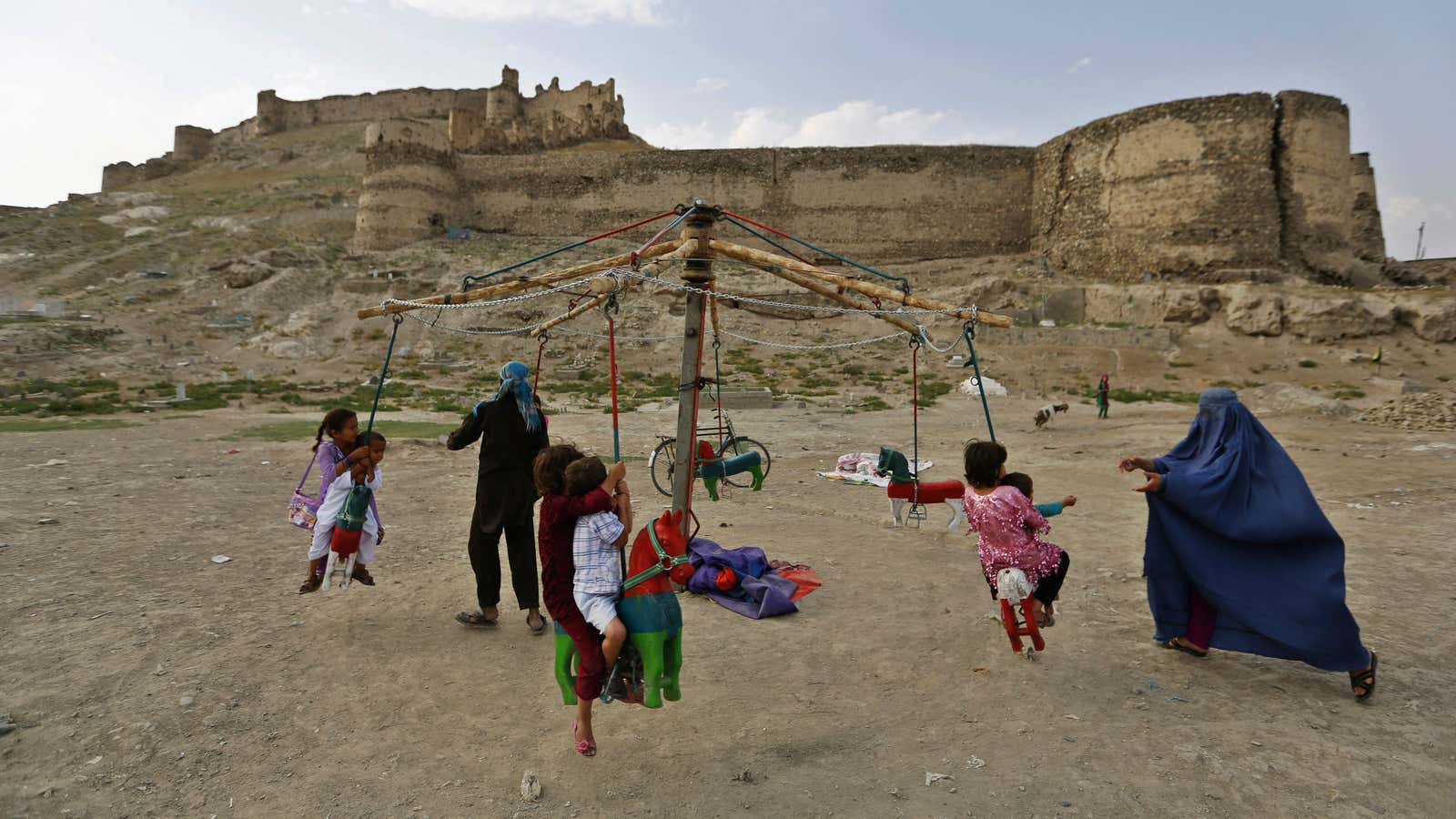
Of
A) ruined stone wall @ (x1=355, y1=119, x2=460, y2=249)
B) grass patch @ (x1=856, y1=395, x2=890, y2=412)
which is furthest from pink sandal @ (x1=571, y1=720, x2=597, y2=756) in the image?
ruined stone wall @ (x1=355, y1=119, x2=460, y2=249)

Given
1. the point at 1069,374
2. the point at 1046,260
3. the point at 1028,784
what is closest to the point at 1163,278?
the point at 1046,260

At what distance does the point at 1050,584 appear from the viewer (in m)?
4.34

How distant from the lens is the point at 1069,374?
20516 mm

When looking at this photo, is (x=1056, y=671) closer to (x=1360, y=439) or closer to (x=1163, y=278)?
(x=1360, y=439)

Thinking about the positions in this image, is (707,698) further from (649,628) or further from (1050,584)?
(1050,584)

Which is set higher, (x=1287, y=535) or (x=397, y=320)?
(x=397, y=320)

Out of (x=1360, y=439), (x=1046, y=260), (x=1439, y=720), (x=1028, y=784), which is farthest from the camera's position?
(x=1046, y=260)

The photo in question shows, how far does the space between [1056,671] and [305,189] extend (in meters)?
54.4

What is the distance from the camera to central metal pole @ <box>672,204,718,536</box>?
17.0 feet

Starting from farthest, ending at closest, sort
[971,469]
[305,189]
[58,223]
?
[305,189] → [58,223] → [971,469]

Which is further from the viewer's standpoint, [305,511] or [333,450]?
[305,511]

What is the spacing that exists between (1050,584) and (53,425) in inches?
612

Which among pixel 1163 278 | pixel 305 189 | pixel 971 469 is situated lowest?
pixel 971 469

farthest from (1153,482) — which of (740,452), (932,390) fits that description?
(932,390)
